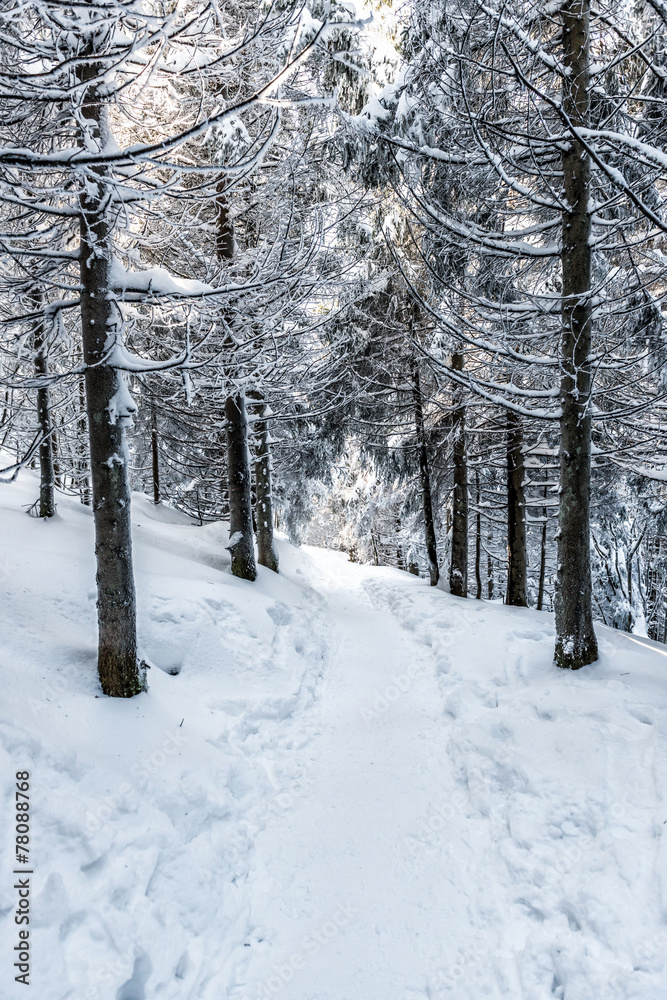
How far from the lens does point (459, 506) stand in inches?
455

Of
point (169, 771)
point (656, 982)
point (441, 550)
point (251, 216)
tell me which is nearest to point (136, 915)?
point (169, 771)

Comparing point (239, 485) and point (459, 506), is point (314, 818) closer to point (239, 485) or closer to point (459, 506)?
point (239, 485)

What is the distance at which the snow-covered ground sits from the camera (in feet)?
8.73

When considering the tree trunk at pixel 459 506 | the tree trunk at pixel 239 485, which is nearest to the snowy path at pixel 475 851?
the tree trunk at pixel 239 485

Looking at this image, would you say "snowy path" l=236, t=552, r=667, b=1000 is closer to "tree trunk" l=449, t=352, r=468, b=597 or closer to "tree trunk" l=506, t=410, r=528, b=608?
"tree trunk" l=506, t=410, r=528, b=608

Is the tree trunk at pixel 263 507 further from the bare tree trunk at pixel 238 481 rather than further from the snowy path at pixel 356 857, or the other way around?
the snowy path at pixel 356 857

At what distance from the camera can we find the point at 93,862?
9.67 feet

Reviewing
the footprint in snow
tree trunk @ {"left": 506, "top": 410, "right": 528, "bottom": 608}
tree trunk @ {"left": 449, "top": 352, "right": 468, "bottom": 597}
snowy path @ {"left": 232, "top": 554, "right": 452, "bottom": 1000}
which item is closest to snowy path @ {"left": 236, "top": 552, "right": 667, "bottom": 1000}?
snowy path @ {"left": 232, "top": 554, "right": 452, "bottom": 1000}

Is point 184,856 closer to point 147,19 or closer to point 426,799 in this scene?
point 426,799

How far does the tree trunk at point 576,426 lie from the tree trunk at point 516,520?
480cm

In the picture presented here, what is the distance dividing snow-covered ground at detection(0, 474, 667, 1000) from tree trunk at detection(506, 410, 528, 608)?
13.9 ft

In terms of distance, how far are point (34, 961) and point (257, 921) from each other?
1330 mm

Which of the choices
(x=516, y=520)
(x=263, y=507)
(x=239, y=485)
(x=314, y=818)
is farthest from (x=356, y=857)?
(x=516, y=520)

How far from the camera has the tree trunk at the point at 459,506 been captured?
11227 millimetres
